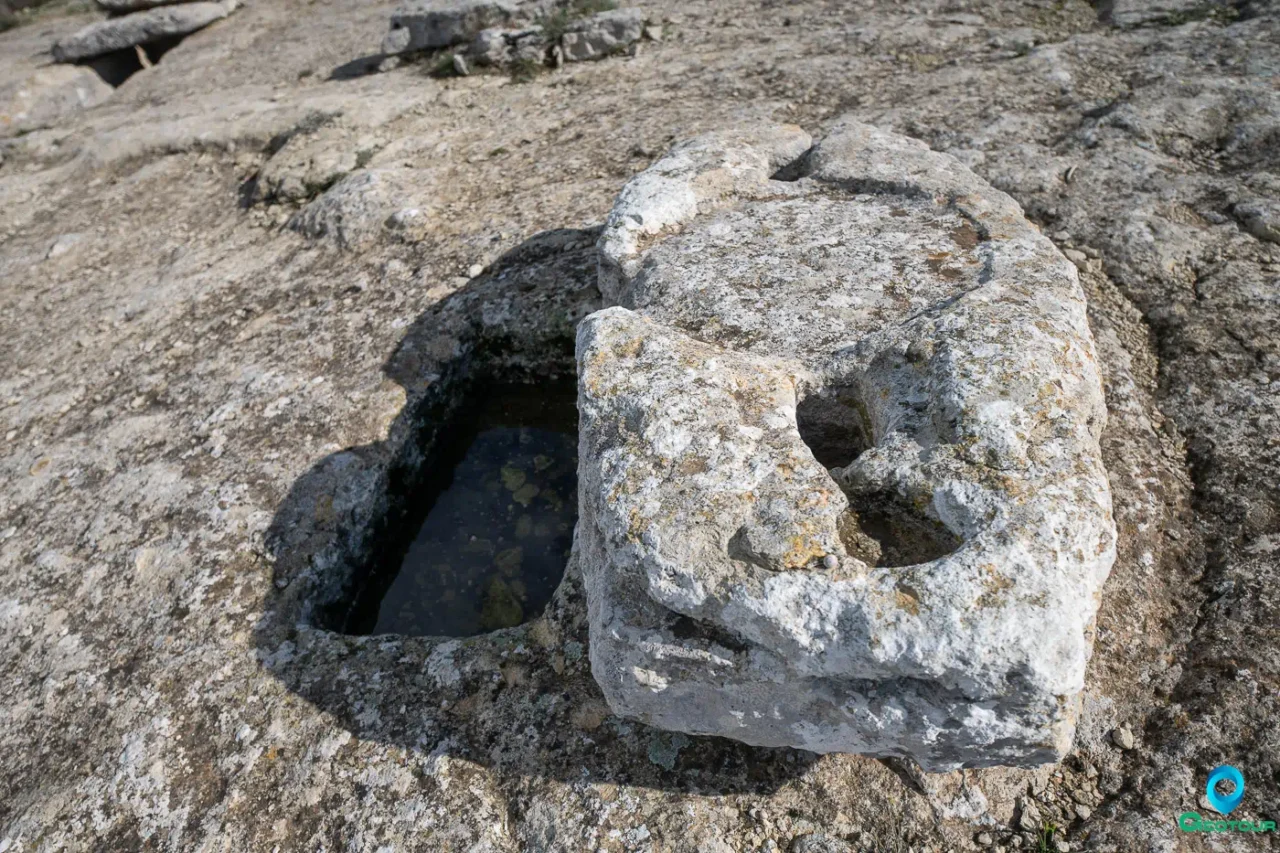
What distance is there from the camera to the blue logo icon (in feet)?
9.10

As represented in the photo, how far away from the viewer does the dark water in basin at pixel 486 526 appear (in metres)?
4.41

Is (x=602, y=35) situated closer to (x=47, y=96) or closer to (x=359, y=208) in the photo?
(x=359, y=208)

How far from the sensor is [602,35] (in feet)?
29.0

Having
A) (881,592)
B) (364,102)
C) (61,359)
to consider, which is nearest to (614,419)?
(881,592)

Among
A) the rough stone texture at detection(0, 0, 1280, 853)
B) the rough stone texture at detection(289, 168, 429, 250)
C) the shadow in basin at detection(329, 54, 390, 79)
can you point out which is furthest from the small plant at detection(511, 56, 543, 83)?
the rough stone texture at detection(289, 168, 429, 250)

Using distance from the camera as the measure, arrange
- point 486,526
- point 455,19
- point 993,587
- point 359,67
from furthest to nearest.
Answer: point 359,67 → point 455,19 → point 486,526 → point 993,587

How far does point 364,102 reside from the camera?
8.77m

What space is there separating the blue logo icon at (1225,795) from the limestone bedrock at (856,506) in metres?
0.89

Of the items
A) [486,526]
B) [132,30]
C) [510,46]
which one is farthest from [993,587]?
[132,30]

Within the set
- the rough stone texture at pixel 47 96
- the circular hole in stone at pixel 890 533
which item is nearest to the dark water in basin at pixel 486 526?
the circular hole in stone at pixel 890 533

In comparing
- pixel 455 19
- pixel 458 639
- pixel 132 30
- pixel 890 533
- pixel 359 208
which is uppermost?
pixel 455 19

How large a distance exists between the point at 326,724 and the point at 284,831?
444 mm

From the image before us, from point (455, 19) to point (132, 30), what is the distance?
7.26 m

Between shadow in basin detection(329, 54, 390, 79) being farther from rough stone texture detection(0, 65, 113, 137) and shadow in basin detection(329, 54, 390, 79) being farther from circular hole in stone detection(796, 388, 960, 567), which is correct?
circular hole in stone detection(796, 388, 960, 567)
